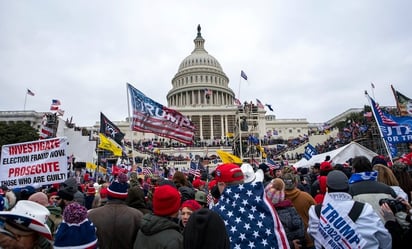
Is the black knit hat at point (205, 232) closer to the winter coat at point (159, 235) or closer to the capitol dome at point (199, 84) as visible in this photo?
the winter coat at point (159, 235)

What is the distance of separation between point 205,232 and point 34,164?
20.6 feet

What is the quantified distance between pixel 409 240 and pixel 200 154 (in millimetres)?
56903

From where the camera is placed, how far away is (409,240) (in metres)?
2.87

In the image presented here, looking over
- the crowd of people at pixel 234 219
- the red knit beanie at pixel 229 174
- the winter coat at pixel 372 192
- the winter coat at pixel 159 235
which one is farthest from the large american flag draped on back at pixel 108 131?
the winter coat at pixel 372 192

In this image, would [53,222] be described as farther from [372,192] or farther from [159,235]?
[372,192]

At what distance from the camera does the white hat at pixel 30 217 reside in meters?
2.19

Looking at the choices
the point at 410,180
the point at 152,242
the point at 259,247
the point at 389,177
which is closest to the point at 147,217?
the point at 152,242

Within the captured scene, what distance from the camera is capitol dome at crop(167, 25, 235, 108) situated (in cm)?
9450

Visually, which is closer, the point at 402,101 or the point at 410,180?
the point at 410,180

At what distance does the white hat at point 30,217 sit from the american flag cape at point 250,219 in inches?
66.9

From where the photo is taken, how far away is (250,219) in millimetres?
3289

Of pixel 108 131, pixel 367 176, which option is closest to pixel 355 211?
pixel 367 176

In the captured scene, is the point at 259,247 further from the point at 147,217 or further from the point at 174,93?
the point at 174,93

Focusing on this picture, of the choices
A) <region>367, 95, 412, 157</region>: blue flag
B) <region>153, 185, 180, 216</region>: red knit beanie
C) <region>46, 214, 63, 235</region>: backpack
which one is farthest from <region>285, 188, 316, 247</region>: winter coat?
<region>367, 95, 412, 157</region>: blue flag
